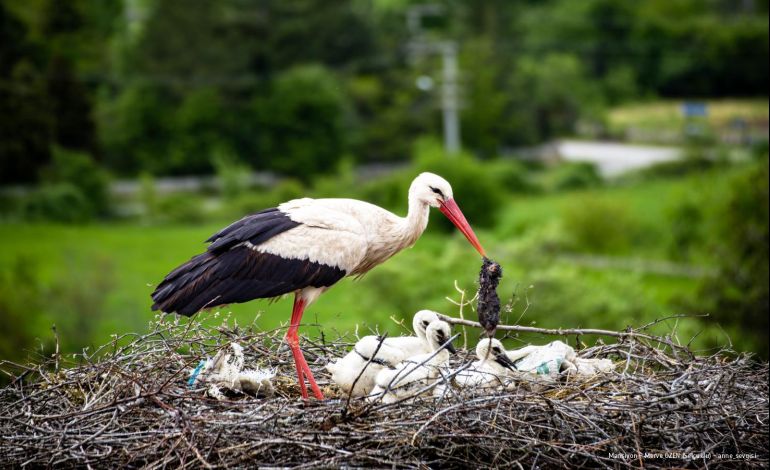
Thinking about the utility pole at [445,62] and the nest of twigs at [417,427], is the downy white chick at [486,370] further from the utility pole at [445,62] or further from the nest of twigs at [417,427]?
the utility pole at [445,62]

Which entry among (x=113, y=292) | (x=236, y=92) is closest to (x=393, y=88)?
(x=236, y=92)

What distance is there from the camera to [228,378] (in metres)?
7.52

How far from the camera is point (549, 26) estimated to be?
70.5 metres

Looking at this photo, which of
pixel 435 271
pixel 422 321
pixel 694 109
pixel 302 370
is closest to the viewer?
pixel 422 321

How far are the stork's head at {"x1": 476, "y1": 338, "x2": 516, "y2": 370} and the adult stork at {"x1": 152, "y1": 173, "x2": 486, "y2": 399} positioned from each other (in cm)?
72

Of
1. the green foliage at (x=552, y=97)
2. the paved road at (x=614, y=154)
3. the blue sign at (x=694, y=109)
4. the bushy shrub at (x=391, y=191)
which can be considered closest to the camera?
the bushy shrub at (x=391, y=191)

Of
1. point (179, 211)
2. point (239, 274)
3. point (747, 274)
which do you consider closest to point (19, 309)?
point (747, 274)

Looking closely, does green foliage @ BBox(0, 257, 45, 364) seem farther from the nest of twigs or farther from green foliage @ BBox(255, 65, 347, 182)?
green foliage @ BBox(255, 65, 347, 182)

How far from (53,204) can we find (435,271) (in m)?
24.6

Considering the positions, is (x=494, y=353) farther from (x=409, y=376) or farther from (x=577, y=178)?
(x=577, y=178)

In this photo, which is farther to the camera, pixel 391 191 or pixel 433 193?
pixel 391 191

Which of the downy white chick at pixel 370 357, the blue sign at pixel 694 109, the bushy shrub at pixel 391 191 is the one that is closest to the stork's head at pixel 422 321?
the downy white chick at pixel 370 357

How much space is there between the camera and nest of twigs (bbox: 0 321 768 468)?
6613 millimetres

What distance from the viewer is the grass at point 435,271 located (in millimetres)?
28500
